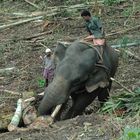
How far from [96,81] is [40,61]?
13.9 ft

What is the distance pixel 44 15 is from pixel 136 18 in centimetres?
238

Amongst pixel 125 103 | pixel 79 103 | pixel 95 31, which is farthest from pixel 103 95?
pixel 125 103

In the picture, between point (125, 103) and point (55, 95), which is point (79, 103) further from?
point (125, 103)

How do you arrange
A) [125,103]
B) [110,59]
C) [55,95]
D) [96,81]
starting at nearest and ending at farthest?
[125,103], [55,95], [96,81], [110,59]

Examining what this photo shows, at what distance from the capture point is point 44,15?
1702 cm

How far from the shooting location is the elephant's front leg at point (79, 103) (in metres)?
10.1

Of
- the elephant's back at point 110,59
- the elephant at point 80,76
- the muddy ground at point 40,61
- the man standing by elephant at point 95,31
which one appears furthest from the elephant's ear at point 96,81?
the muddy ground at point 40,61

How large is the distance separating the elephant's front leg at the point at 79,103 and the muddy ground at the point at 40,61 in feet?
1.07

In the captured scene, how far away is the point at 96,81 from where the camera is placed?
9.88 meters

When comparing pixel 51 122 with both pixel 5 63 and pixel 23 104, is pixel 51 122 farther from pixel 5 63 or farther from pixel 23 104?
pixel 5 63

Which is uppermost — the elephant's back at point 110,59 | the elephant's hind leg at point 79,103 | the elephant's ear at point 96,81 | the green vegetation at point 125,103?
the elephant's back at point 110,59

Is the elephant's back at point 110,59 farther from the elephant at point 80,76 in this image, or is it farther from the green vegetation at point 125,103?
the green vegetation at point 125,103

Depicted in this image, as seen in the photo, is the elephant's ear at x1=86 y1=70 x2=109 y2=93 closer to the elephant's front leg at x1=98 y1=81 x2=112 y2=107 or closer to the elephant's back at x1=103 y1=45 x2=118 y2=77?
the elephant's back at x1=103 y1=45 x2=118 y2=77

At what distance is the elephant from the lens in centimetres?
941
